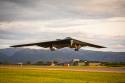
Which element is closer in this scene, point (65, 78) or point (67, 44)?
point (65, 78)

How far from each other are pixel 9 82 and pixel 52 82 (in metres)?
2.70

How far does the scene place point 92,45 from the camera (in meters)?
46.5

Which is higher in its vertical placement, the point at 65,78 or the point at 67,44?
the point at 67,44

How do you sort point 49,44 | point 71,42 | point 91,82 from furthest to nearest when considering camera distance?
1. point 49,44
2. point 71,42
3. point 91,82

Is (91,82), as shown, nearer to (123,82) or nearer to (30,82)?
(123,82)

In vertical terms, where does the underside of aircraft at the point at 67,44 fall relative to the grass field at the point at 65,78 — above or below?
above

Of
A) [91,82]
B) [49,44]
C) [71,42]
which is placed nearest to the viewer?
[91,82]

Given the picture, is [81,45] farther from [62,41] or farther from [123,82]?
[123,82]

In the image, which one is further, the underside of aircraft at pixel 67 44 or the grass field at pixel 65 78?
the underside of aircraft at pixel 67 44

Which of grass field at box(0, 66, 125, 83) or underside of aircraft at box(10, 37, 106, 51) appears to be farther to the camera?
underside of aircraft at box(10, 37, 106, 51)

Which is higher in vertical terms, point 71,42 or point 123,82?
point 71,42

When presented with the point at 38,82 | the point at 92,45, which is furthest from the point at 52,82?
the point at 92,45

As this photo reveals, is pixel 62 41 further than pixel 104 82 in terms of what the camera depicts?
Yes

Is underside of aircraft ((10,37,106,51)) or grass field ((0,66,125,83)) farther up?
underside of aircraft ((10,37,106,51))
